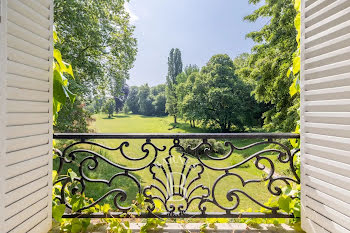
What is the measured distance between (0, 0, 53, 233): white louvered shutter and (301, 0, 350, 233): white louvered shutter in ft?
5.59

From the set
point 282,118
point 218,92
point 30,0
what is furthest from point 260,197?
point 218,92

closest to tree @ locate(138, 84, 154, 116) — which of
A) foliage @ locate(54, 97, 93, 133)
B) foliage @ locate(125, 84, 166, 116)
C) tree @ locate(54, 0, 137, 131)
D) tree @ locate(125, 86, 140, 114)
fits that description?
foliage @ locate(125, 84, 166, 116)

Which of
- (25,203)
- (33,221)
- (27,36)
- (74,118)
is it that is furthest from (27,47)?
(74,118)

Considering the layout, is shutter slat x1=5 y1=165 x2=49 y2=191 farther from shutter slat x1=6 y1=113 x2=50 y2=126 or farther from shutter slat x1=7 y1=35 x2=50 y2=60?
shutter slat x1=7 y1=35 x2=50 y2=60

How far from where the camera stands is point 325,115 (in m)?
1.12

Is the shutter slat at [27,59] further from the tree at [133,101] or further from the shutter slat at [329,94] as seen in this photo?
the tree at [133,101]

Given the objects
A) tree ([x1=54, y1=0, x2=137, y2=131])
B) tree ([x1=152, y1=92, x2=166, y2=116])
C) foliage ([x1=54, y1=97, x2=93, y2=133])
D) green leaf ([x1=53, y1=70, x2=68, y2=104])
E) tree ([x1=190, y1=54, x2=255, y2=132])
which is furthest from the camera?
tree ([x1=152, y1=92, x2=166, y2=116])

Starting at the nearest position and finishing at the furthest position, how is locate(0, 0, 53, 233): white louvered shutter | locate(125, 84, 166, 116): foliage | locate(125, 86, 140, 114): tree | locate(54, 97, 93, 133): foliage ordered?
1. locate(0, 0, 53, 233): white louvered shutter
2. locate(54, 97, 93, 133): foliage
3. locate(125, 84, 166, 116): foliage
4. locate(125, 86, 140, 114): tree

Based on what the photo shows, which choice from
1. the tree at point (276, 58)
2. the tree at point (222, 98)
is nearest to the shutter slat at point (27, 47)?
the tree at point (276, 58)

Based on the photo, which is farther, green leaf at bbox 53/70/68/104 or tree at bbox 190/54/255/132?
tree at bbox 190/54/255/132

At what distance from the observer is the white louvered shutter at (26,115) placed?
926 mm

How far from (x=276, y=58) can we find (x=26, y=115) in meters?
6.36

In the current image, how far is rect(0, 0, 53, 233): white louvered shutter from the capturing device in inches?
36.4

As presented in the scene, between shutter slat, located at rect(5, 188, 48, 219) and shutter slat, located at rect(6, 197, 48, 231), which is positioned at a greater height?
shutter slat, located at rect(5, 188, 48, 219)
